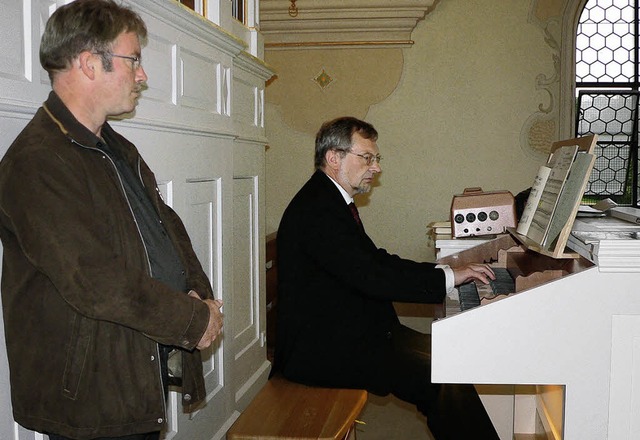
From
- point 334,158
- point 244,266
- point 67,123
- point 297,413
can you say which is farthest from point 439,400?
point 67,123

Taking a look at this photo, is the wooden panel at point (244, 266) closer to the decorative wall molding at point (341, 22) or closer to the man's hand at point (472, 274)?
the man's hand at point (472, 274)

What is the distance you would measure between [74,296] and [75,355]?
14 centimetres

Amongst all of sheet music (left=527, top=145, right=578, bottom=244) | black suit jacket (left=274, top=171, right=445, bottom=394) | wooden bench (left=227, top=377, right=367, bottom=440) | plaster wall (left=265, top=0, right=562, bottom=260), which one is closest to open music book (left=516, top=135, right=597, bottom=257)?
sheet music (left=527, top=145, right=578, bottom=244)

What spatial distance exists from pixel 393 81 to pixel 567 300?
4176mm

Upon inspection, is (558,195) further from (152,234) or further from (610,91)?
(610,91)

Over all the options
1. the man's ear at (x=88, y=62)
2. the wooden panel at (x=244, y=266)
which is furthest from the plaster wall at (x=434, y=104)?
the man's ear at (x=88, y=62)

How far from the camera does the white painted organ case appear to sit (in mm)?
2104

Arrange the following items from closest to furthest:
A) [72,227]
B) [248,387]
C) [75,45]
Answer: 1. [72,227]
2. [75,45]
3. [248,387]

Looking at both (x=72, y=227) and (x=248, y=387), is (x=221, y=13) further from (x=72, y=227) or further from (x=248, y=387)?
(x=72, y=227)

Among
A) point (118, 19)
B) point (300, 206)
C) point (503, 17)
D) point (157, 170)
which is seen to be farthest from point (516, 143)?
point (118, 19)

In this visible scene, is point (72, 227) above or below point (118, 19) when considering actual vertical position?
below

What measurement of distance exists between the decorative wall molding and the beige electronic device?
2.37 meters

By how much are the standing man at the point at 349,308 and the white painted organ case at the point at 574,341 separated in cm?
58

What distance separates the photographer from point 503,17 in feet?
19.5
